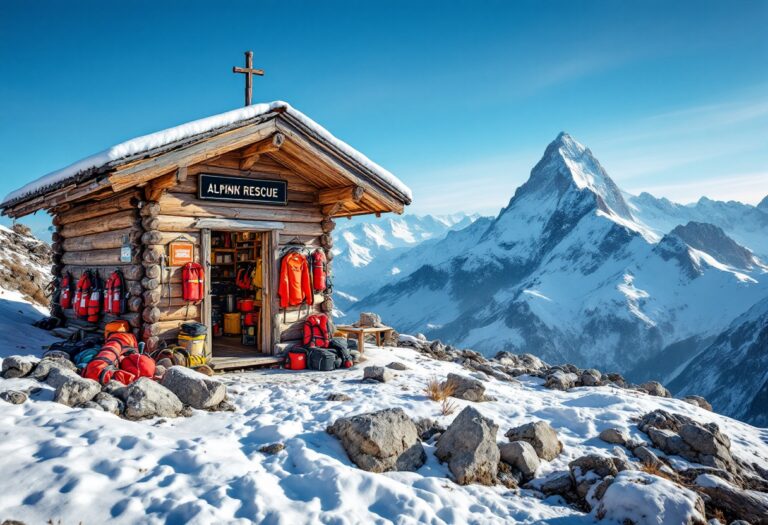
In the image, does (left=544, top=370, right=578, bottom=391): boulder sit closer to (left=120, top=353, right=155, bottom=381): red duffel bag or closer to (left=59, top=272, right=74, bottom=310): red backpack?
(left=120, top=353, right=155, bottom=381): red duffel bag

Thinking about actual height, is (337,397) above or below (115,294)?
below

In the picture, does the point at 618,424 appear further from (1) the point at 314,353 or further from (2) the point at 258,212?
(2) the point at 258,212

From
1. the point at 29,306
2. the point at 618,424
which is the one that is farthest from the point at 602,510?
the point at 29,306

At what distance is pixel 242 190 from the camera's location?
32.3 feet

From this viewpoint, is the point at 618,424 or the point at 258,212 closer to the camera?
the point at 618,424

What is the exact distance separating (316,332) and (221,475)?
5.86 metres

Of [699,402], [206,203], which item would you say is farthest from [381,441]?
[699,402]

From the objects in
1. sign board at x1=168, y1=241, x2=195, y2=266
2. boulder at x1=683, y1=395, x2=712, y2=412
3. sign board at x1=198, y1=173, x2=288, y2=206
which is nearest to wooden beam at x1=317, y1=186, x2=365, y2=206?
sign board at x1=198, y1=173, x2=288, y2=206

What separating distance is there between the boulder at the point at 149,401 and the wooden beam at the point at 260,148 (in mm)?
4660

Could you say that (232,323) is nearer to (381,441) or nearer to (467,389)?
(467,389)

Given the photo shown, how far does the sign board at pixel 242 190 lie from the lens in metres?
9.45

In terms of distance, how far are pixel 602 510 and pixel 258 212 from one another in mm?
7709

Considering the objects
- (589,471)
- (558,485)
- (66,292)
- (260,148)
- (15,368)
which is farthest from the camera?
(66,292)

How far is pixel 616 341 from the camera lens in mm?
171125
